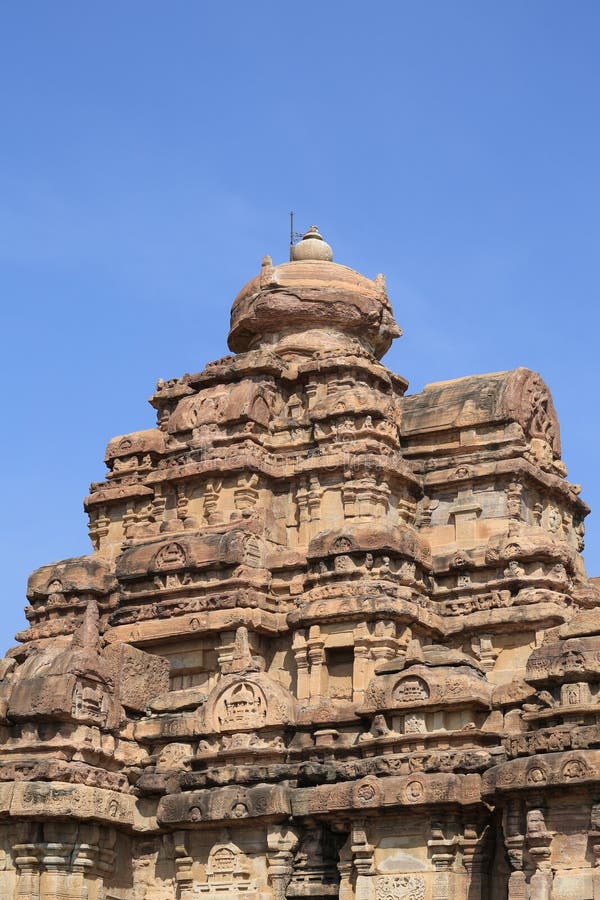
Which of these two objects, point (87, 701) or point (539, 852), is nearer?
point (539, 852)

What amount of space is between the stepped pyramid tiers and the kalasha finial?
5.1 inches

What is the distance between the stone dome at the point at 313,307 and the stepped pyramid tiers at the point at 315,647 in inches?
3.2

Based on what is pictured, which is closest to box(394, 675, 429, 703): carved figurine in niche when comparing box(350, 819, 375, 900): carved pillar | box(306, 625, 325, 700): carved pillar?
box(350, 819, 375, 900): carved pillar

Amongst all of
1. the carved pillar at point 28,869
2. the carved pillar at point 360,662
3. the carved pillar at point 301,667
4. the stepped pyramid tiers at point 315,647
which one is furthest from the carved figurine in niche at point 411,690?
the carved pillar at point 28,869

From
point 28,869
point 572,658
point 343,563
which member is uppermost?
point 343,563

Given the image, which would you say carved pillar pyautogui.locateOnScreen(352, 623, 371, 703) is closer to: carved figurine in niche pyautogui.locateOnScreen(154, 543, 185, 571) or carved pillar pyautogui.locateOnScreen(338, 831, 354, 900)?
carved figurine in niche pyautogui.locateOnScreen(154, 543, 185, 571)

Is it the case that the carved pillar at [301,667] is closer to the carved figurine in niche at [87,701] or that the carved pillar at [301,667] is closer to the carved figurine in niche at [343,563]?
the carved figurine in niche at [343,563]

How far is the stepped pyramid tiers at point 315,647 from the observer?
96.4 feet

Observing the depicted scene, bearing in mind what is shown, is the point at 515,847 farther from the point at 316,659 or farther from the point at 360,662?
the point at 316,659

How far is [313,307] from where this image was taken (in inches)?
1785

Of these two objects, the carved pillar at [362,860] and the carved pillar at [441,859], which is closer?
the carved pillar at [441,859]

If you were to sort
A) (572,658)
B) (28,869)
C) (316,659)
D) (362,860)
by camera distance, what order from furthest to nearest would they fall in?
1. (316,659)
2. (28,869)
3. (362,860)
4. (572,658)

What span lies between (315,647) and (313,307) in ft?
37.7

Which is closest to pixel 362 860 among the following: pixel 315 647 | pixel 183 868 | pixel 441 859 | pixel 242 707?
pixel 441 859
